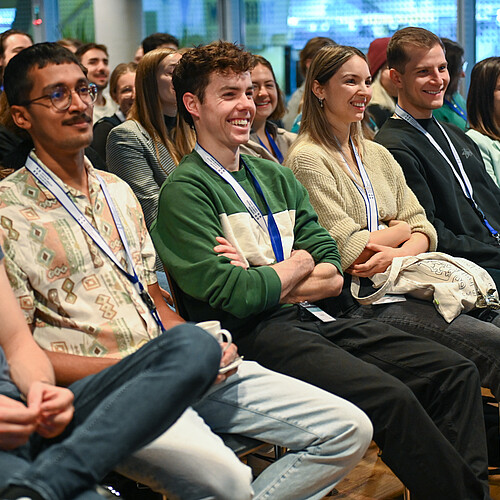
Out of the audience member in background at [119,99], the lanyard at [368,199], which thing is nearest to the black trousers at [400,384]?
the lanyard at [368,199]

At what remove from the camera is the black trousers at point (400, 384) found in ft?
7.35

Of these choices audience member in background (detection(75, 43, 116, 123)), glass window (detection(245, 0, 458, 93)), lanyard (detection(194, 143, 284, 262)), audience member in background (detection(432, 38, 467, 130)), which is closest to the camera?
lanyard (detection(194, 143, 284, 262))

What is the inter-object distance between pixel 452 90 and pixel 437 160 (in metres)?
1.71

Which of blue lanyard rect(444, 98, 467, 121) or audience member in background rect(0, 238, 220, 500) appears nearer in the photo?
audience member in background rect(0, 238, 220, 500)

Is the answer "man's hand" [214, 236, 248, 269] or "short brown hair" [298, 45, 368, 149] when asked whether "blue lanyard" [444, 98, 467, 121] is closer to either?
"short brown hair" [298, 45, 368, 149]

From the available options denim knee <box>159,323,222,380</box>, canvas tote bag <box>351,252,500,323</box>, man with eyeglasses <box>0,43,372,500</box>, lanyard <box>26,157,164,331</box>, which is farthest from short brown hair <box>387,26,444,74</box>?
denim knee <box>159,323,222,380</box>

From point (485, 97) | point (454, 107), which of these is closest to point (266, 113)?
point (485, 97)

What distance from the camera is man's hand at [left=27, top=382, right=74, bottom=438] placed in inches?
66.4

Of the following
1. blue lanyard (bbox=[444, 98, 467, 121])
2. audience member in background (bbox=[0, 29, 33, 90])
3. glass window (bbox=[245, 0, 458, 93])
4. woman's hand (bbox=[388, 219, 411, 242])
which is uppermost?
glass window (bbox=[245, 0, 458, 93])

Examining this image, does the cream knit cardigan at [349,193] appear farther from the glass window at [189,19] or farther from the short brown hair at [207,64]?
the glass window at [189,19]

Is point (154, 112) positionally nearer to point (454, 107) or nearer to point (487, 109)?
point (487, 109)

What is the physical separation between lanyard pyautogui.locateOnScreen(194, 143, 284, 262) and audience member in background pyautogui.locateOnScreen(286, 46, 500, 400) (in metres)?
0.35

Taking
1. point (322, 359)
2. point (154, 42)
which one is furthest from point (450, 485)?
point (154, 42)

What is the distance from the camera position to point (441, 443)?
224cm
